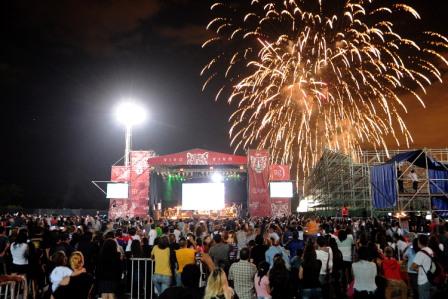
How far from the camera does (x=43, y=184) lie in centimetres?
5284

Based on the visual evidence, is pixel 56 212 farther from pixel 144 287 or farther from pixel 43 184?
pixel 144 287

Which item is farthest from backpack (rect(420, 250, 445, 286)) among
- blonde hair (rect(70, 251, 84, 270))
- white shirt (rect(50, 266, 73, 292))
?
white shirt (rect(50, 266, 73, 292))

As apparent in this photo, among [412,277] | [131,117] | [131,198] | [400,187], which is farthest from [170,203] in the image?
[412,277]

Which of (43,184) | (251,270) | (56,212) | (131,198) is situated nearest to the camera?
(251,270)

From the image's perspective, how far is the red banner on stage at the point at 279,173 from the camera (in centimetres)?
3005

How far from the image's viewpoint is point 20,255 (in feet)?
29.6

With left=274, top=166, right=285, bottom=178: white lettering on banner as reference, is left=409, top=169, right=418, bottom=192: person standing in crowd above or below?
below

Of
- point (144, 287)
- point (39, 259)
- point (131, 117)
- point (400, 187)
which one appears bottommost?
point (144, 287)

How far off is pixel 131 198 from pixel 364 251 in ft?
82.7

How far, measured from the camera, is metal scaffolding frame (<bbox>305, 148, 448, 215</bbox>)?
19984 mm

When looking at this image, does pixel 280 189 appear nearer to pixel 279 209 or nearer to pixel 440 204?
pixel 279 209

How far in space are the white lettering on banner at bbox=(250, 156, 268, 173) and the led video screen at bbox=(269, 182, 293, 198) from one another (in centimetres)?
144

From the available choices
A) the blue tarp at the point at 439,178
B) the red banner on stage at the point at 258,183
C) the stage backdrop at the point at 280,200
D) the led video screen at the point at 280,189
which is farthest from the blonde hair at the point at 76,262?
the led video screen at the point at 280,189

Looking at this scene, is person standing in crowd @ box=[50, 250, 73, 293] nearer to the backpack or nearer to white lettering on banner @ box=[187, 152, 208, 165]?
the backpack
